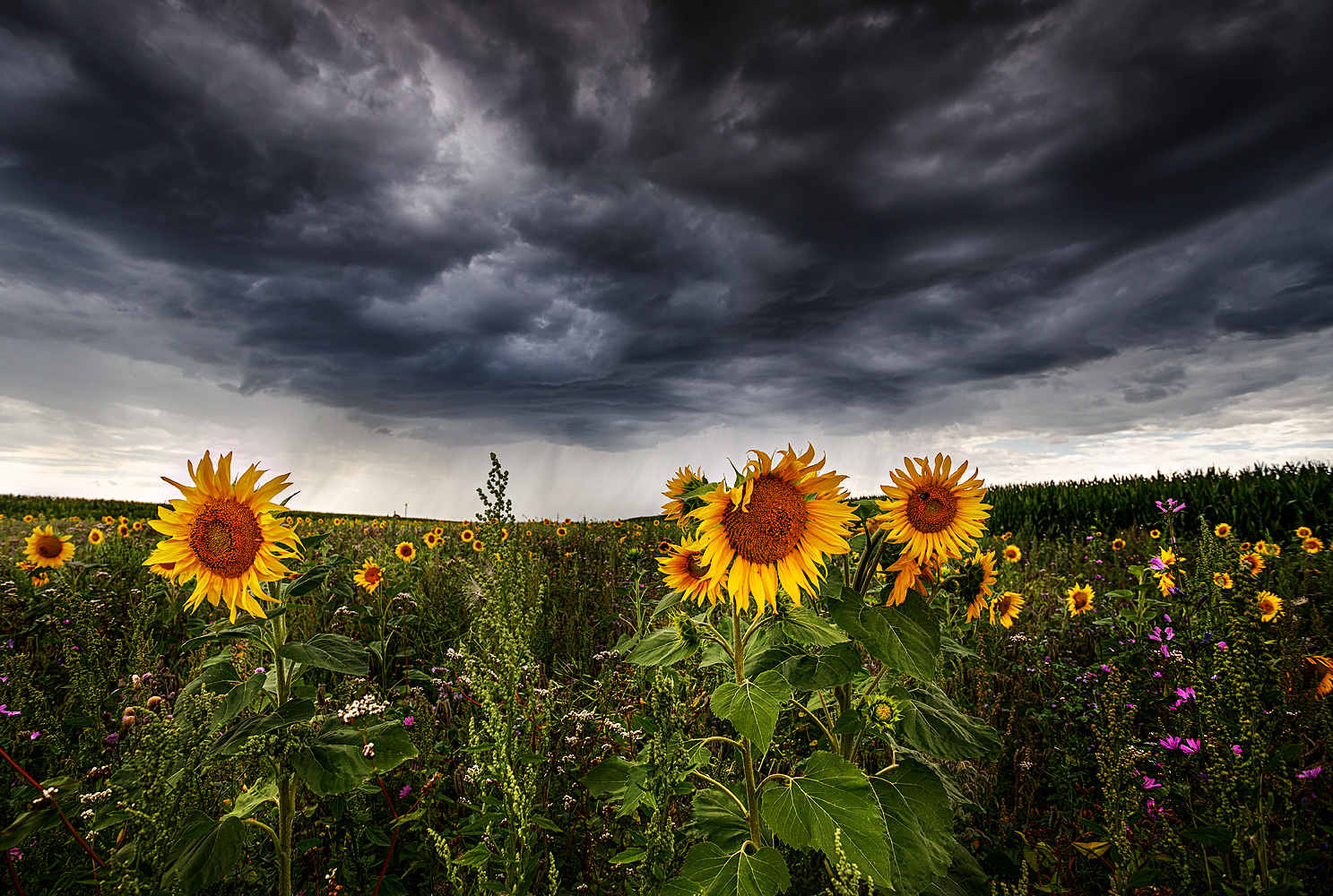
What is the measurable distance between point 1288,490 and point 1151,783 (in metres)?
15.5

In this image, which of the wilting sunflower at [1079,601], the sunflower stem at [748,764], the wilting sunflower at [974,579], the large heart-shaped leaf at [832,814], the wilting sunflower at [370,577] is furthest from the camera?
the wilting sunflower at [1079,601]

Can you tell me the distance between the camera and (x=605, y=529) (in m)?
12.0

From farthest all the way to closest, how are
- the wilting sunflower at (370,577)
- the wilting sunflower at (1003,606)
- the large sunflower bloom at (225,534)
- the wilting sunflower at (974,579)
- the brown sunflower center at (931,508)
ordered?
the wilting sunflower at (370,577), the wilting sunflower at (1003,606), the wilting sunflower at (974,579), the large sunflower bloom at (225,534), the brown sunflower center at (931,508)

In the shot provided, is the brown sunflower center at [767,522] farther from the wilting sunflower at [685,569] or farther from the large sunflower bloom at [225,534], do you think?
the large sunflower bloom at [225,534]

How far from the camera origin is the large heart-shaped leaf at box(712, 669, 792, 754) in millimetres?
1684

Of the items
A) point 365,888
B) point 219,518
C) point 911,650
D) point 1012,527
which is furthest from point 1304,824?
point 1012,527

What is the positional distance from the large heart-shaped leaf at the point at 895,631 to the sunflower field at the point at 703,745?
0.03 feet

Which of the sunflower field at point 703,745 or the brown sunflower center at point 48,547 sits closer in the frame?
the sunflower field at point 703,745

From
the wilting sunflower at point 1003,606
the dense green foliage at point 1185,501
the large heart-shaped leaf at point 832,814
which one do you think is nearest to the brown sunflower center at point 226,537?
the large heart-shaped leaf at point 832,814

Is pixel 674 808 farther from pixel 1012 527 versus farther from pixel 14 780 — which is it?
pixel 1012 527

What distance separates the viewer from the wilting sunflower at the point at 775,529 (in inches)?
85.4

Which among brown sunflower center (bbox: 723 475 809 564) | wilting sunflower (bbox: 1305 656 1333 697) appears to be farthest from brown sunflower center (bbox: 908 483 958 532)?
wilting sunflower (bbox: 1305 656 1333 697)

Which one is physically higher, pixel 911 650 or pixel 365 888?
pixel 911 650

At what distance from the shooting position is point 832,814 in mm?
1705
